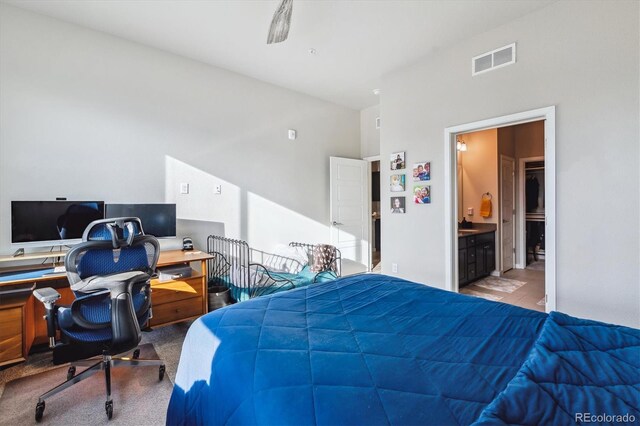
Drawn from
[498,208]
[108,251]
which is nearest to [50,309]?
[108,251]

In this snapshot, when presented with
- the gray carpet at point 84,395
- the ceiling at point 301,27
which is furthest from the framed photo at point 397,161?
the gray carpet at point 84,395

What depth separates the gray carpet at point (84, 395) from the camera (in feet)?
5.90

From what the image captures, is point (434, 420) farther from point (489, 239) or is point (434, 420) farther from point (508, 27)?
point (489, 239)

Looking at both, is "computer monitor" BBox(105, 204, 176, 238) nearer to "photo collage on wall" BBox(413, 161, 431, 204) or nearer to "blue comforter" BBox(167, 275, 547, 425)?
"blue comforter" BBox(167, 275, 547, 425)

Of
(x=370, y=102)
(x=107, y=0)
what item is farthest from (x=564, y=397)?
(x=370, y=102)

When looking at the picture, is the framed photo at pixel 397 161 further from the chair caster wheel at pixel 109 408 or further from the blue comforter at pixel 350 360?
the chair caster wheel at pixel 109 408

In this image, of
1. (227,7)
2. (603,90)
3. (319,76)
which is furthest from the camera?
(319,76)

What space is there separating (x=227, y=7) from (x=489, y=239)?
497 cm

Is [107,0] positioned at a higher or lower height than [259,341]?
higher

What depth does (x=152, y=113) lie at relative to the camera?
11.2ft

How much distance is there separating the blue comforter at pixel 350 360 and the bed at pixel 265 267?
159 centimetres

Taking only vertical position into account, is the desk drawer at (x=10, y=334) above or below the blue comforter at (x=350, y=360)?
below

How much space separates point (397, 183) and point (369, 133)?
1.89 metres

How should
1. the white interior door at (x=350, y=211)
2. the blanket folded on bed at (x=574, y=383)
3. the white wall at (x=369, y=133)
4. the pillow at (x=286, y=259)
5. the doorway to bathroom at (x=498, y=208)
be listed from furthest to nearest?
the white wall at (x=369, y=133) → the white interior door at (x=350, y=211) → the doorway to bathroom at (x=498, y=208) → the pillow at (x=286, y=259) → the blanket folded on bed at (x=574, y=383)
